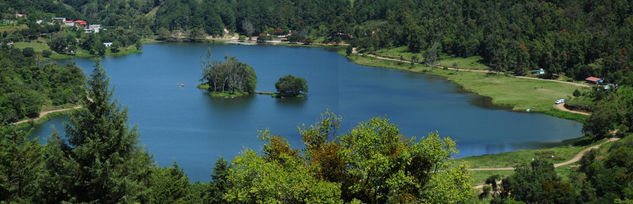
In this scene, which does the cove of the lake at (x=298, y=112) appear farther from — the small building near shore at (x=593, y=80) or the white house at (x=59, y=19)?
the white house at (x=59, y=19)

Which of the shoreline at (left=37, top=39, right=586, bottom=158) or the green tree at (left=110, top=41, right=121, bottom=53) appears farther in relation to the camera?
the green tree at (left=110, top=41, right=121, bottom=53)

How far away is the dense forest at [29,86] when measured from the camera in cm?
5291

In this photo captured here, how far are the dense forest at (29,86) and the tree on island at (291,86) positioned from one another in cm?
1775

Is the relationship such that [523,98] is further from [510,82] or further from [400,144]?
[400,144]

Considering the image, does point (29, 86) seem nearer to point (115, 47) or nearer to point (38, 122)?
point (38, 122)

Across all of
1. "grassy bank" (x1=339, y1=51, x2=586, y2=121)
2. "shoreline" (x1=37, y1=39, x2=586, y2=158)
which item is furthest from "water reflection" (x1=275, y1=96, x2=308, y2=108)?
"grassy bank" (x1=339, y1=51, x2=586, y2=121)

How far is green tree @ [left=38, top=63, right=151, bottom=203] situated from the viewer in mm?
13945

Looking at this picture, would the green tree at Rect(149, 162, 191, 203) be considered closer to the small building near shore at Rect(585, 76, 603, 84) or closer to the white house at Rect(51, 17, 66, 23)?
the small building near shore at Rect(585, 76, 603, 84)

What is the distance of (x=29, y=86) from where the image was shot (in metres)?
59.0

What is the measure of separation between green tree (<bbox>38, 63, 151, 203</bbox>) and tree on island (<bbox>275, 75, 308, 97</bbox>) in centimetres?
4918

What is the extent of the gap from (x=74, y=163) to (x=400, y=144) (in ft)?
23.5

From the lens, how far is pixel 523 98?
60.3 meters

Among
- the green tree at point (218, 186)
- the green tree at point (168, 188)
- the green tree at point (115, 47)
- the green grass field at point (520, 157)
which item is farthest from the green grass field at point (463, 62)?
the green tree at point (168, 188)

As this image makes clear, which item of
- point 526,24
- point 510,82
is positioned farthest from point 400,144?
point 526,24
